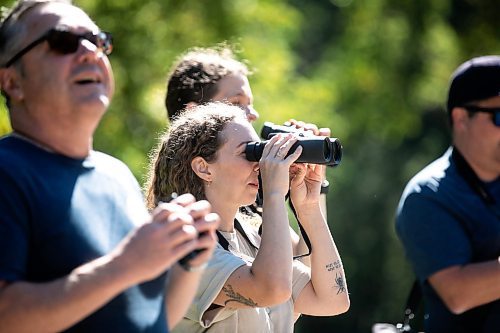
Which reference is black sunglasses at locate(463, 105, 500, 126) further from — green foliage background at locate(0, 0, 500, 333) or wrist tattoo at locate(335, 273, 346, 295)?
green foliage background at locate(0, 0, 500, 333)

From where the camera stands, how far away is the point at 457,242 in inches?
147

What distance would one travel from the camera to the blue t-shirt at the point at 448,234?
3740 millimetres

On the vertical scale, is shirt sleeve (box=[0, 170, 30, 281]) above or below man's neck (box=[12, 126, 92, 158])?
below

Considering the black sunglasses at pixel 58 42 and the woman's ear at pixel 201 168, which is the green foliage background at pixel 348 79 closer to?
the woman's ear at pixel 201 168

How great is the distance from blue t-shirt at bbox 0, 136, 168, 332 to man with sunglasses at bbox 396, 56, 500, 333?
134 cm

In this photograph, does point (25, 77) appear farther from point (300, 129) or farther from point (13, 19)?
point (300, 129)

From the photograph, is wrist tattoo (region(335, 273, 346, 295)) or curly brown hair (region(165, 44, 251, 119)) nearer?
→ wrist tattoo (region(335, 273, 346, 295))

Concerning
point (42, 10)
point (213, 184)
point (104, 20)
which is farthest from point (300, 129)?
point (104, 20)

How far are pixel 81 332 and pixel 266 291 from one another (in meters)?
1.01

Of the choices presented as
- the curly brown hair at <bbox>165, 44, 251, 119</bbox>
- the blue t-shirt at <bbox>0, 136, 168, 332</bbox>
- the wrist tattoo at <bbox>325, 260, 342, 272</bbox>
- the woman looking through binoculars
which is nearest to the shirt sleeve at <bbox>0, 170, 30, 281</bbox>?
the blue t-shirt at <bbox>0, 136, 168, 332</bbox>

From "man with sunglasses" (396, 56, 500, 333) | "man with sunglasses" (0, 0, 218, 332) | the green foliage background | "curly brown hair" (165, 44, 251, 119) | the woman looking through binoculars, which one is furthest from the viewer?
the green foliage background

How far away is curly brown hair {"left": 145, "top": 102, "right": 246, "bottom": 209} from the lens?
12.6 feet

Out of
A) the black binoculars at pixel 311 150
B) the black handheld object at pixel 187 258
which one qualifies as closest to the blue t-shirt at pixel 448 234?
the black binoculars at pixel 311 150

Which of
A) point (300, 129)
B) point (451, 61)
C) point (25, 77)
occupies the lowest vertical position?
point (451, 61)
